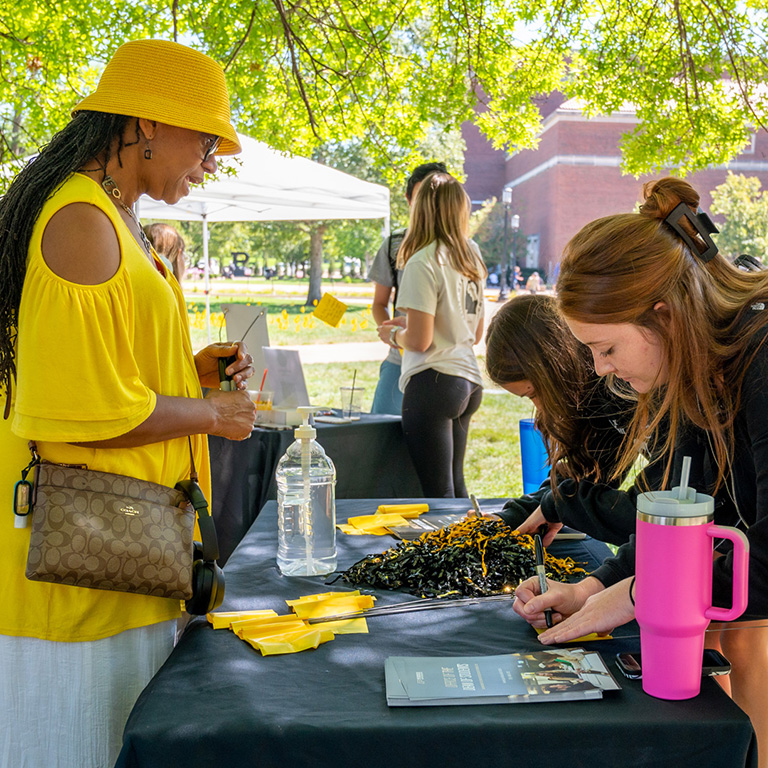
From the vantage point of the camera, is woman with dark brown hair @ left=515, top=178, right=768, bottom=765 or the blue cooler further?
the blue cooler

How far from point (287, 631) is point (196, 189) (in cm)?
430

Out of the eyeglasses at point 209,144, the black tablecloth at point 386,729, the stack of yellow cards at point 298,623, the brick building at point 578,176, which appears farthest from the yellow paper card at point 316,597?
the brick building at point 578,176

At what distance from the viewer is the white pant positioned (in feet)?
3.56

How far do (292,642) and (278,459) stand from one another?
1.80 m

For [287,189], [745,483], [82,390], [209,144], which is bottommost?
[745,483]

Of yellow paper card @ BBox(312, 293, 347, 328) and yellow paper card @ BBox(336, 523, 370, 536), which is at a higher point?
yellow paper card @ BBox(312, 293, 347, 328)

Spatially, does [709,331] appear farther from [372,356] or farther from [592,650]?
[372,356]

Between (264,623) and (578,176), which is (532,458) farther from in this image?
(578,176)

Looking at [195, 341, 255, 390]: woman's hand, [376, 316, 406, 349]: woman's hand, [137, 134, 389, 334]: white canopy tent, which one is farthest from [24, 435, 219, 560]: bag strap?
[137, 134, 389, 334]: white canopy tent

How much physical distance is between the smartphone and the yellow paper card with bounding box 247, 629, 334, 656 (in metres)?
0.40

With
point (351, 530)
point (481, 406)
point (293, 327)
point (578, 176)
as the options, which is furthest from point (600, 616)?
point (578, 176)

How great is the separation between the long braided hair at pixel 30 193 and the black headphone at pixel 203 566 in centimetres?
30

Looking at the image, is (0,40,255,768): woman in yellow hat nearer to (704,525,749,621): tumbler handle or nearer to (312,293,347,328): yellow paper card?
(704,525,749,621): tumbler handle

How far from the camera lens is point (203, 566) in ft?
3.80
